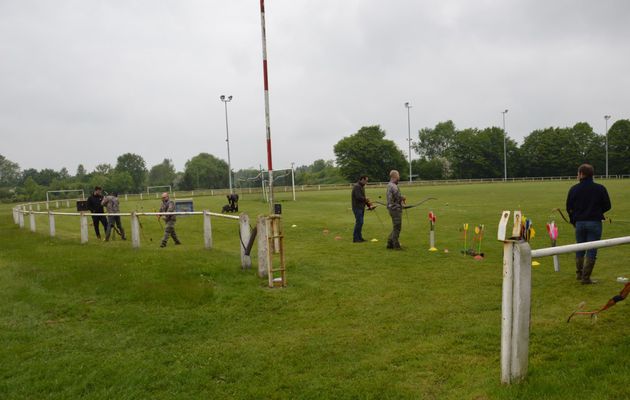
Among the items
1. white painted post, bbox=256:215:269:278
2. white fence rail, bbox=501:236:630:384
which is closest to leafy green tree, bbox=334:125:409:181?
white painted post, bbox=256:215:269:278

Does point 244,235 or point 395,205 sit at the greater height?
point 395,205

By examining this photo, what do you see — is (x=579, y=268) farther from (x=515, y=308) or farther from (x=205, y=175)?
(x=205, y=175)

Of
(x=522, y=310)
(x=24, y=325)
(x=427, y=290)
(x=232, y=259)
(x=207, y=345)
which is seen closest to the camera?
(x=522, y=310)

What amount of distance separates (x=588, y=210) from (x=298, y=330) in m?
5.03

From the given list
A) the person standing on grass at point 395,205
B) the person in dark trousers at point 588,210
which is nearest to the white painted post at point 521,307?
the person in dark trousers at point 588,210

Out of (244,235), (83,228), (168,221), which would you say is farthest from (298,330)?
(83,228)

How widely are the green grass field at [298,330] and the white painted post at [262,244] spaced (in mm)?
307

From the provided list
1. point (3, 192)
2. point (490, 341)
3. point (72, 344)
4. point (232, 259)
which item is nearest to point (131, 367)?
point (72, 344)

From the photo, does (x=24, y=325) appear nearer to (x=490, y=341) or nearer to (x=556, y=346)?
(x=490, y=341)

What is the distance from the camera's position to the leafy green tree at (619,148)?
89.8 meters

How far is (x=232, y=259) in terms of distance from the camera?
990 cm

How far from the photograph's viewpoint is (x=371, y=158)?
94.1 m

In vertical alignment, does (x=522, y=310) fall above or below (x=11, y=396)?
above

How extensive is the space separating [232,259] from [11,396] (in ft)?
18.9
